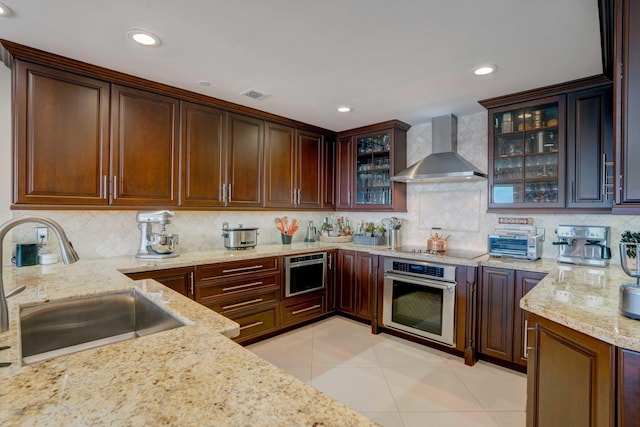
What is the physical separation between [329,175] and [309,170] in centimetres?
36

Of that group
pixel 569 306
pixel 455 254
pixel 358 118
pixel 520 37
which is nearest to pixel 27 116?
pixel 358 118

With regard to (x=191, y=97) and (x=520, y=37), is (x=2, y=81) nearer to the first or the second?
(x=191, y=97)

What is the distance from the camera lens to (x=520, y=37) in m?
1.95

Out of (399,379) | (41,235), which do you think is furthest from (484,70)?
(41,235)

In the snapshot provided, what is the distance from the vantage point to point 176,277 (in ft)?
8.45

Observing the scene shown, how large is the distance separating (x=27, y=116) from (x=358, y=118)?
9.56 ft

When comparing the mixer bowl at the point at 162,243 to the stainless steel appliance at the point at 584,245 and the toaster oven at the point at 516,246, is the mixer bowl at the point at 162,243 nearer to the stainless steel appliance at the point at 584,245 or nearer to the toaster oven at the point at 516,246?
the toaster oven at the point at 516,246

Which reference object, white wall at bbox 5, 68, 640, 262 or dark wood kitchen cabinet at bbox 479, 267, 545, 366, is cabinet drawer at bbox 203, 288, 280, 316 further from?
dark wood kitchen cabinet at bbox 479, 267, 545, 366

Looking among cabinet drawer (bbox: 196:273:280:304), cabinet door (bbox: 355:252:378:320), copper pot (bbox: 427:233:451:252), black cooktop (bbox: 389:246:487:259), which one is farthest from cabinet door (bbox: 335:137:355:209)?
cabinet drawer (bbox: 196:273:280:304)

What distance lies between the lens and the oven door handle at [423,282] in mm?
2920

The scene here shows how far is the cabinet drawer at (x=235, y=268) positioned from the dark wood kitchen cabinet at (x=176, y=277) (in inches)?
3.0

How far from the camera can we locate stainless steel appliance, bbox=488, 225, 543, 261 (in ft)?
8.96

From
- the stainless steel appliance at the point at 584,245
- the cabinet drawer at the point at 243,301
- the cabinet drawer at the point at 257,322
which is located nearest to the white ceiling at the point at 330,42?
the stainless steel appliance at the point at 584,245

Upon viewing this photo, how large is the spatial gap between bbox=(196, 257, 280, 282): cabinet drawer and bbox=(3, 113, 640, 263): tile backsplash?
0.64 meters
